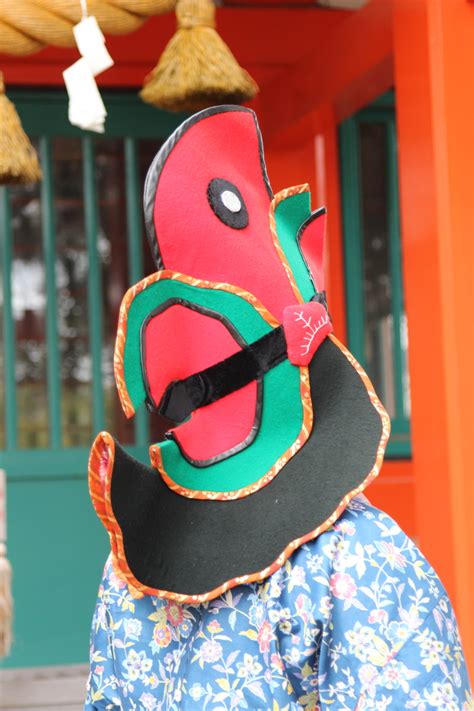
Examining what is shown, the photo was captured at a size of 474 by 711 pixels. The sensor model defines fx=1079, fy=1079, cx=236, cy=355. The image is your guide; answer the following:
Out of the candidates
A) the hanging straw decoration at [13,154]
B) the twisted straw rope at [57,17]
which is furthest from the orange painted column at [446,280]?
the hanging straw decoration at [13,154]

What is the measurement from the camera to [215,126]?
4.33 feet

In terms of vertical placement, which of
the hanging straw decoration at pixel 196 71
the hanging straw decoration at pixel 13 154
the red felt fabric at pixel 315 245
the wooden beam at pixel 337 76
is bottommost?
the red felt fabric at pixel 315 245

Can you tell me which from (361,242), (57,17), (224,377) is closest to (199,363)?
(224,377)

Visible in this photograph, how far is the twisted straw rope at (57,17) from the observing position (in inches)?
93.7

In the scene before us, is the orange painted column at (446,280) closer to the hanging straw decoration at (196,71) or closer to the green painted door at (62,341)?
the hanging straw decoration at (196,71)

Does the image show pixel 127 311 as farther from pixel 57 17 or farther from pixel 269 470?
pixel 57 17

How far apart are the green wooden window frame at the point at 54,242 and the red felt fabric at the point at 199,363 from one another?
8.42 feet

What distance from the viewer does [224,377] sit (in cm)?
130

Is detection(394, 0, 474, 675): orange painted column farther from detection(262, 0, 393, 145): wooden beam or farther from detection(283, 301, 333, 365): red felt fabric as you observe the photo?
detection(283, 301, 333, 365): red felt fabric

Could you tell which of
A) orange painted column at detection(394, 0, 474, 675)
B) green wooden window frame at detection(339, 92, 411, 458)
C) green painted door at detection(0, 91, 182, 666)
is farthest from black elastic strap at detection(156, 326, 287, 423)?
green wooden window frame at detection(339, 92, 411, 458)

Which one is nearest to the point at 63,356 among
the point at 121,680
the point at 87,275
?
the point at 87,275

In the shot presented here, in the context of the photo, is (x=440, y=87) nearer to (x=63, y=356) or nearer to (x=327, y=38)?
(x=327, y=38)

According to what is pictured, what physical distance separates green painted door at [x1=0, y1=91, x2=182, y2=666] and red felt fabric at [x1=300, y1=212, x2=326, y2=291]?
2544 millimetres

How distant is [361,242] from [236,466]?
3093mm
